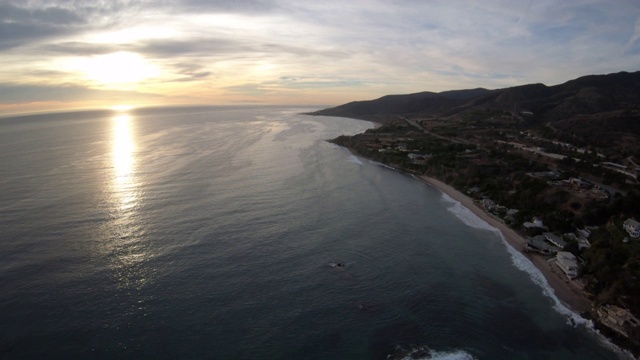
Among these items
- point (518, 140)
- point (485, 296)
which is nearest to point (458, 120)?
point (518, 140)

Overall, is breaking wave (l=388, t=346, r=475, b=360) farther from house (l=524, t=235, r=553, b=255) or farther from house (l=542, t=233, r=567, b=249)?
house (l=542, t=233, r=567, b=249)

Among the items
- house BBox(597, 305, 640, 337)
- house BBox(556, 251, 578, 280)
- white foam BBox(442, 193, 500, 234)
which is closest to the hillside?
house BBox(597, 305, 640, 337)

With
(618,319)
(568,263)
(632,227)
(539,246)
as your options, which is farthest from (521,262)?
(632,227)

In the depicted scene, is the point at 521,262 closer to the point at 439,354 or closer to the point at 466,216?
the point at 466,216

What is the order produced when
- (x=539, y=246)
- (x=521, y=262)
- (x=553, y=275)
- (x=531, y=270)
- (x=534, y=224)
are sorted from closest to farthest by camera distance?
(x=553, y=275) → (x=531, y=270) → (x=521, y=262) → (x=539, y=246) → (x=534, y=224)

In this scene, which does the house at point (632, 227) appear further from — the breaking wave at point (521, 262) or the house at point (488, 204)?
the house at point (488, 204)

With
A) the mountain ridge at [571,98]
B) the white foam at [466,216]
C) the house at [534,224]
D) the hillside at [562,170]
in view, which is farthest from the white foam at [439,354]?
the mountain ridge at [571,98]
